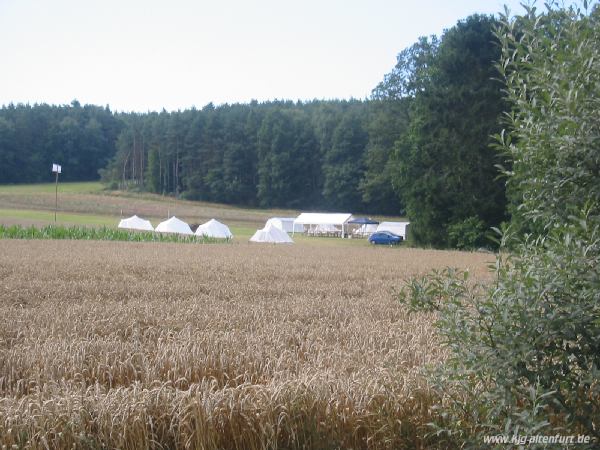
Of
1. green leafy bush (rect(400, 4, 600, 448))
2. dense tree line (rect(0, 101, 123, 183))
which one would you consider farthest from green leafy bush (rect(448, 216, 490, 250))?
dense tree line (rect(0, 101, 123, 183))

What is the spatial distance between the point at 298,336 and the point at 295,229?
5614 centimetres

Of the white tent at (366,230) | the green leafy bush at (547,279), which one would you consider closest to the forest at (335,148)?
the white tent at (366,230)

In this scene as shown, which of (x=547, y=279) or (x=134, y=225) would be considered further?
(x=134, y=225)

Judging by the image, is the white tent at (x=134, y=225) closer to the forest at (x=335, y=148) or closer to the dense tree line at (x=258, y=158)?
the forest at (x=335, y=148)

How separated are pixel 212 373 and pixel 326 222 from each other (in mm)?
55393

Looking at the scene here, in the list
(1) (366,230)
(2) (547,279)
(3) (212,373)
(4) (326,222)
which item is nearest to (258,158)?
(4) (326,222)

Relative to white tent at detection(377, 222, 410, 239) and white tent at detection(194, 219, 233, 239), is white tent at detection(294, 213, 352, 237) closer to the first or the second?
white tent at detection(377, 222, 410, 239)

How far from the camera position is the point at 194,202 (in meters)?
93.1

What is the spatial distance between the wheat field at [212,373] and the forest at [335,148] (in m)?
25.9

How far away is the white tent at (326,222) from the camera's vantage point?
60.7 meters

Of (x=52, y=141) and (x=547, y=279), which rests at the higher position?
(x=52, y=141)

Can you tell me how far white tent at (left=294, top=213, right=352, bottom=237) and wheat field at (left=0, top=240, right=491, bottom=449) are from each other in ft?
162

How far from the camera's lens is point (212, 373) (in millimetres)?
5543

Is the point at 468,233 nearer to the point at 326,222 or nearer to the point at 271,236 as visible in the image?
the point at 271,236
